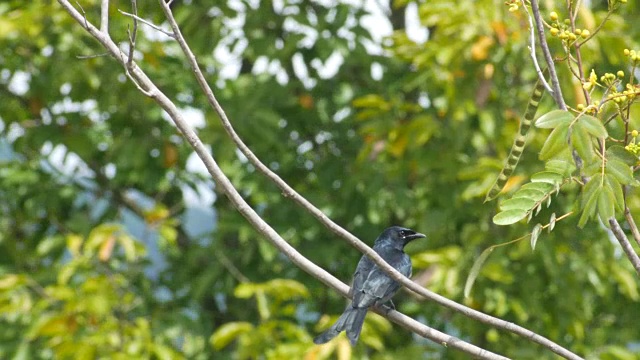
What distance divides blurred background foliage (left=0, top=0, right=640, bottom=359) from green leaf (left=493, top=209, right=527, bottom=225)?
4074 mm

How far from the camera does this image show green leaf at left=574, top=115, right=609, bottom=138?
2.51 metres

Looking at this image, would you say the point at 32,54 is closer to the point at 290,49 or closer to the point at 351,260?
the point at 290,49

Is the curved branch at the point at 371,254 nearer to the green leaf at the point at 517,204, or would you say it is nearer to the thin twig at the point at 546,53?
the green leaf at the point at 517,204

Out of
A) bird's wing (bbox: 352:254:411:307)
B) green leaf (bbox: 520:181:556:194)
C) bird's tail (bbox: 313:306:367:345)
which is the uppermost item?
green leaf (bbox: 520:181:556:194)

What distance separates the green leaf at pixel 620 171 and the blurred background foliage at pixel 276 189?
13.4ft

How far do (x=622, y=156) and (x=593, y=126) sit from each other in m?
0.30

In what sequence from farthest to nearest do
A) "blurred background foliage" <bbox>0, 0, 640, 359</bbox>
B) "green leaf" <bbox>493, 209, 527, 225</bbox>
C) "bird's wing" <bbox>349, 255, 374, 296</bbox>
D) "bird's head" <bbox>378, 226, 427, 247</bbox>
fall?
"blurred background foliage" <bbox>0, 0, 640, 359</bbox>
"bird's head" <bbox>378, 226, 427, 247</bbox>
"bird's wing" <bbox>349, 255, 374, 296</bbox>
"green leaf" <bbox>493, 209, 527, 225</bbox>

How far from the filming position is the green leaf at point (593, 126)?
251 centimetres

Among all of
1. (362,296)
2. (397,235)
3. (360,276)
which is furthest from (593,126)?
(397,235)

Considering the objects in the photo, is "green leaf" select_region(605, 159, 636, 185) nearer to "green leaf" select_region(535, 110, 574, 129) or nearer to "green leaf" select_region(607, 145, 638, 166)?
"green leaf" select_region(607, 145, 638, 166)

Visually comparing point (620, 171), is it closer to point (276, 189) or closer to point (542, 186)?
point (542, 186)

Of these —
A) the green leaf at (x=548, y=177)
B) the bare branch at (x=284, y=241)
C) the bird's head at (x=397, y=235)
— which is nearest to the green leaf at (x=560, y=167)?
the green leaf at (x=548, y=177)

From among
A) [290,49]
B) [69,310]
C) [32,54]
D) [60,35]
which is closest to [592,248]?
[290,49]

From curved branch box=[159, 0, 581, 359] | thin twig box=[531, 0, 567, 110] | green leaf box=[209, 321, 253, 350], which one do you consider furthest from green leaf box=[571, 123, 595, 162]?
green leaf box=[209, 321, 253, 350]
